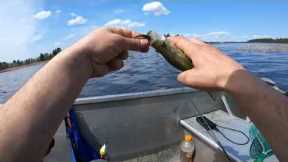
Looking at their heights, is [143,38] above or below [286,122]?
Result: above

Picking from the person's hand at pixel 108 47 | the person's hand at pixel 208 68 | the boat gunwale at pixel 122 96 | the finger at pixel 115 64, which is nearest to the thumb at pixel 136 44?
the person's hand at pixel 108 47

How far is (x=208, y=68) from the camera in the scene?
1.30 meters

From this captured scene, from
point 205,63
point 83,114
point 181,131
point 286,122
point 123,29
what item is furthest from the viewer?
point 181,131

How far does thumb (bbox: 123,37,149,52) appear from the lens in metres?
1.54

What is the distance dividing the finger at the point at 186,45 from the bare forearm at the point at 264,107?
26 cm

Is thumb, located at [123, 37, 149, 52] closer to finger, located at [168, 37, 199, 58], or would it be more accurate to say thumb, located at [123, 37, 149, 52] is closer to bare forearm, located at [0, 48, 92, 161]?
finger, located at [168, 37, 199, 58]

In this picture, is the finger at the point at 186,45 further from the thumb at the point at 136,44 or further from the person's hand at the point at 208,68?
the thumb at the point at 136,44

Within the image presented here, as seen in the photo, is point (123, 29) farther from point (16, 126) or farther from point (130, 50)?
point (16, 126)

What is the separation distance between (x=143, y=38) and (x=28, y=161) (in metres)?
0.99

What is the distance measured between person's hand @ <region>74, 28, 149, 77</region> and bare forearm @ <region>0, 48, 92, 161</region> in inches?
7.2

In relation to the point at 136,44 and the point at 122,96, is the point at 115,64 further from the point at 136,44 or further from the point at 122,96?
the point at 122,96

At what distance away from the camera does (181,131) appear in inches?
161

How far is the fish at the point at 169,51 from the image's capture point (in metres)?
1.49

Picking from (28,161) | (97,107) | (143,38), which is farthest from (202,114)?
(28,161)
